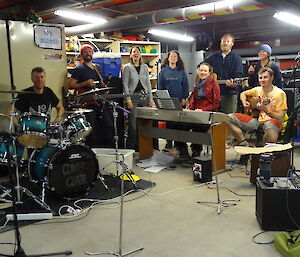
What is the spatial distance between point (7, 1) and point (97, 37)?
7.76 ft

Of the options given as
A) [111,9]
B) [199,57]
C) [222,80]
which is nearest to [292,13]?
[222,80]

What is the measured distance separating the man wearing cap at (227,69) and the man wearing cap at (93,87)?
1807 millimetres

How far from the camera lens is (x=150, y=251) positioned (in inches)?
97.3

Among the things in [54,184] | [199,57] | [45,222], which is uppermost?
[199,57]

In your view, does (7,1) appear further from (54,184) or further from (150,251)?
(150,251)

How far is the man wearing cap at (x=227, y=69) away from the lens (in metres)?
5.35

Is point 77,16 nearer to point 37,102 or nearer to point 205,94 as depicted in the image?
point 37,102

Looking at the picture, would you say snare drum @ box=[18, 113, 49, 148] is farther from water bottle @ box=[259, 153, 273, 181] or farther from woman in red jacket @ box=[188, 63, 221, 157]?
woman in red jacket @ box=[188, 63, 221, 157]

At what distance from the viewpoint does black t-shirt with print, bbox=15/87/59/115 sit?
4.15 meters

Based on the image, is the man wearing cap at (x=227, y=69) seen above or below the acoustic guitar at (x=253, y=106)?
above

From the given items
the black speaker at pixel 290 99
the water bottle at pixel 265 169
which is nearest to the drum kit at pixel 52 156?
the water bottle at pixel 265 169


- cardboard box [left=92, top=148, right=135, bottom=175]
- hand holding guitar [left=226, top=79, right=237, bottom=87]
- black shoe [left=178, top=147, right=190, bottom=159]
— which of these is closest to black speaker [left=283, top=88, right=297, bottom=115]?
hand holding guitar [left=226, top=79, right=237, bottom=87]

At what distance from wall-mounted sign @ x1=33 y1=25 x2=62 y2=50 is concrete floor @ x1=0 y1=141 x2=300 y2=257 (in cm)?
249

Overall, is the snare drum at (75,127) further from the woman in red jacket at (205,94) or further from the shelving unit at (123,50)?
the shelving unit at (123,50)
